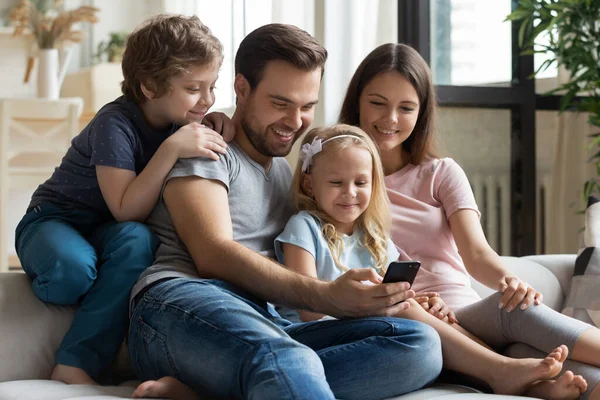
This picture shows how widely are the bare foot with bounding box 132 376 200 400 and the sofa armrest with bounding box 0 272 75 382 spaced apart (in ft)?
1.09

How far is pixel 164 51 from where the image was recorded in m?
1.91

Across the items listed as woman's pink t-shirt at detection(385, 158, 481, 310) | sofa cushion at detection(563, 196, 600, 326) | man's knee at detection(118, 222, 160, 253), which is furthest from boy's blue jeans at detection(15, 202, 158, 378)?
sofa cushion at detection(563, 196, 600, 326)

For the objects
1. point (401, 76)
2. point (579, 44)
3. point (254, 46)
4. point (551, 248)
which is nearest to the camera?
point (254, 46)

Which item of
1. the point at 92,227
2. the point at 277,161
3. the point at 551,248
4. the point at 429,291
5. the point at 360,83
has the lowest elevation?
the point at 551,248

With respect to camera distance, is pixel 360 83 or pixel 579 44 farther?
pixel 579 44

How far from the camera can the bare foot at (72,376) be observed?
5.58 ft

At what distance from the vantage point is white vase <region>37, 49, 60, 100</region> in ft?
15.8

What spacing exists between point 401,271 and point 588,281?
2.85ft

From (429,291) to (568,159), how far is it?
2115 millimetres

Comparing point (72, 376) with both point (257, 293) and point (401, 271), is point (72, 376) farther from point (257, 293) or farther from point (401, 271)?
point (401, 271)

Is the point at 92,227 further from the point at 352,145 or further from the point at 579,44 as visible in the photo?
the point at 579,44

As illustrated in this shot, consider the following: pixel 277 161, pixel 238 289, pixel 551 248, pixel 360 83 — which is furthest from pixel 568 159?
pixel 238 289

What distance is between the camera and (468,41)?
147 inches

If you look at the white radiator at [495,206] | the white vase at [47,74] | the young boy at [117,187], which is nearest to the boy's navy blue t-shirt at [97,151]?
the young boy at [117,187]
